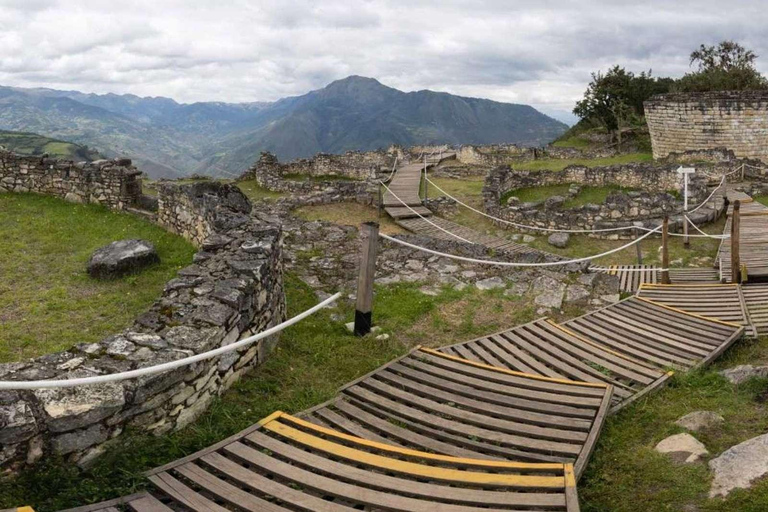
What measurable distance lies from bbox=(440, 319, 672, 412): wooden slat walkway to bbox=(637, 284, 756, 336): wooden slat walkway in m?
2.56

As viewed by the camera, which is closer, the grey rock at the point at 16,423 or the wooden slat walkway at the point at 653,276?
the grey rock at the point at 16,423

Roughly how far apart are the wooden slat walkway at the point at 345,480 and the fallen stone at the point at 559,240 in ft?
42.1

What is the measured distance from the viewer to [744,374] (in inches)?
246

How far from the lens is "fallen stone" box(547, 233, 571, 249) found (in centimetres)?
1640

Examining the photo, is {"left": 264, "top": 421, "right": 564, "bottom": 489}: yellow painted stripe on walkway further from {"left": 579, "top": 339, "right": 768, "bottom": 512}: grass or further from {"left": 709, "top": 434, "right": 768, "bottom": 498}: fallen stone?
{"left": 709, "top": 434, "right": 768, "bottom": 498}: fallen stone

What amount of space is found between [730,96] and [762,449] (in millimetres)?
32318

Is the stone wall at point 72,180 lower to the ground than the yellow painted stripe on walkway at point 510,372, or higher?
higher

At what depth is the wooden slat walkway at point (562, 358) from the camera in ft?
20.5

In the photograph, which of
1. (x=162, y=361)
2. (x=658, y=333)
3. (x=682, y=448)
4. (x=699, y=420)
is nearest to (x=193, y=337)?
(x=162, y=361)

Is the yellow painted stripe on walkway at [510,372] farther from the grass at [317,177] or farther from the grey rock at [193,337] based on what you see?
the grass at [317,177]

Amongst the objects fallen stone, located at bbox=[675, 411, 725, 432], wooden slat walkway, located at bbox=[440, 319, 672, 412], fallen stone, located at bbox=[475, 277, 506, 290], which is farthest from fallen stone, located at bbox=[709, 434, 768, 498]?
fallen stone, located at bbox=[475, 277, 506, 290]

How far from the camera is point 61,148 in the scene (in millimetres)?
138625

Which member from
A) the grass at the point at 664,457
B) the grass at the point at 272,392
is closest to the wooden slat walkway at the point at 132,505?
the grass at the point at 272,392

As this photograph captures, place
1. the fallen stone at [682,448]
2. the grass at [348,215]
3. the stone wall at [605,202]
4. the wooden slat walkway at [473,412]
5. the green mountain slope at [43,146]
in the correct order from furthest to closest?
the green mountain slope at [43,146], the grass at [348,215], the stone wall at [605,202], the wooden slat walkway at [473,412], the fallen stone at [682,448]
